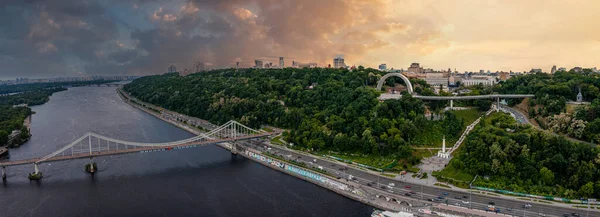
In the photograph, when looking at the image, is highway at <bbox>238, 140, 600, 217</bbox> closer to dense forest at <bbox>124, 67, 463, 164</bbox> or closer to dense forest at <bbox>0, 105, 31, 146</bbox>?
dense forest at <bbox>124, 67, 463, 164</bbox>

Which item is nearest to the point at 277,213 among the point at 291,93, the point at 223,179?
the point at 223,179

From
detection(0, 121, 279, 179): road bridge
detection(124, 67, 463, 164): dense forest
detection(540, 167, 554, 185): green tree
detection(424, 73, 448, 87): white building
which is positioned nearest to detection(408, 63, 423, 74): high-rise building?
detection(424, 73, 448, 87): white building

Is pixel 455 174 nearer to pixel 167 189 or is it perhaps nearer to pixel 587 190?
pixel 587 190

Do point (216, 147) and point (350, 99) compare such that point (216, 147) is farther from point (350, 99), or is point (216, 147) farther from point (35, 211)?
point (35, 211)

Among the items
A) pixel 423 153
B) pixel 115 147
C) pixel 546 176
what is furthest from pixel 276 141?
pixel 546 176

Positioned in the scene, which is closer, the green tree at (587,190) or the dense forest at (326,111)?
the green tree at (587,190)

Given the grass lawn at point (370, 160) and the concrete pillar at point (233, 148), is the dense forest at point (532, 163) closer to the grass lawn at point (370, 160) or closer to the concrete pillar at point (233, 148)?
the grass lawn at point (370, 160)

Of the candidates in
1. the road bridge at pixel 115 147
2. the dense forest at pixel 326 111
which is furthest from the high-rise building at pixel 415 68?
the road bridge at pixel 115 147
